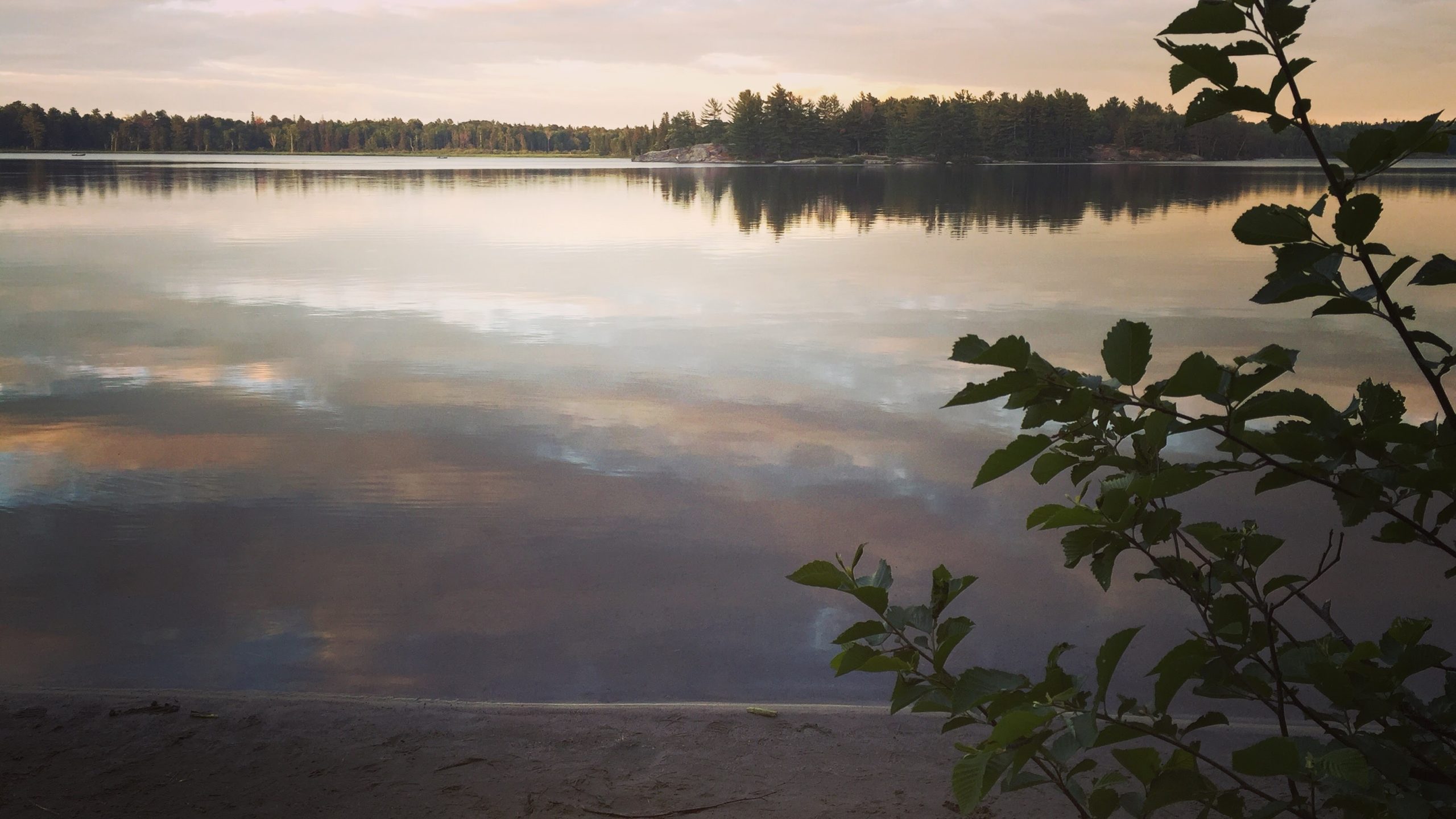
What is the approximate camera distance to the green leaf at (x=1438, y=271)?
3.52 ft

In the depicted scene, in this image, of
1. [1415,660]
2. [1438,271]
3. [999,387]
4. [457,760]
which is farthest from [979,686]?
[457,760]

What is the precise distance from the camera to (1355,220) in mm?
1058

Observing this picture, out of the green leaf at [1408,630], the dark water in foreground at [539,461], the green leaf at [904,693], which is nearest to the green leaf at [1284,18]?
the green leaf at [1408,630]

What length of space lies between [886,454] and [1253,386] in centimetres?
499

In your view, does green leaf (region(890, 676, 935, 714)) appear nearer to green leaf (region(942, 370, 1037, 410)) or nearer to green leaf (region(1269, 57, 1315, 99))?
green leaf (region(942, 370, 1037, 410))

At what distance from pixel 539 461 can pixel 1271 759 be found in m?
5.16

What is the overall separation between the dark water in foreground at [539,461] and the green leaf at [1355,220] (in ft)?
8.92

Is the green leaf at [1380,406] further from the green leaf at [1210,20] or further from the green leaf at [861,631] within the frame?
the green leaf at [861,631]

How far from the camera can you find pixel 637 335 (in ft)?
31.5

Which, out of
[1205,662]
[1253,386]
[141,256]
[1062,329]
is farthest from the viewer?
[141,256]

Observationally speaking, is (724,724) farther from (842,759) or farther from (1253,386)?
(1253,386)

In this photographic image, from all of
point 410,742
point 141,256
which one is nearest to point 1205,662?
point 410,742

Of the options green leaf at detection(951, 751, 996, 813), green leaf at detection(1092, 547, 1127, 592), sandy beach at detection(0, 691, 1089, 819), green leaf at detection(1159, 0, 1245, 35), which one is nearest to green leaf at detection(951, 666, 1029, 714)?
green leaf at detection(951, 751, 996, 813)

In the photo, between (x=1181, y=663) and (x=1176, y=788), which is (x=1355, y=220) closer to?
(x=1181, y=663)
